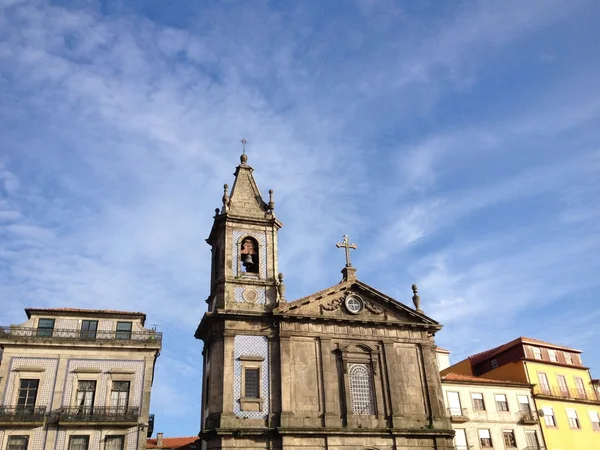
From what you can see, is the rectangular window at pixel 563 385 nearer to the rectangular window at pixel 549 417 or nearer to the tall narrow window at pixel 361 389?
the rectangular window at pixel 549 417

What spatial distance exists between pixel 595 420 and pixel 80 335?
104ft

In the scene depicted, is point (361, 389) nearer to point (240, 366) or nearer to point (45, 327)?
point (240, 366)

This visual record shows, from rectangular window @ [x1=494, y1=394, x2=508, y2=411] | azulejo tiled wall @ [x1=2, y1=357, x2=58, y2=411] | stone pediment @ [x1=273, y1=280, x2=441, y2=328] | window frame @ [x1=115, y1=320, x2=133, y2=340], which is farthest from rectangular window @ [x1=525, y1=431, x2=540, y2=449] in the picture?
azulejo tiled wall @ [x1=2, y1=357, x2=58, y2=411]

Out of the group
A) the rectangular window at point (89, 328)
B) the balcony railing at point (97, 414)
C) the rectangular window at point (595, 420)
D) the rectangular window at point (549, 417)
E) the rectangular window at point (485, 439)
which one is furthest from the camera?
the rectangular window at point (595, 420)

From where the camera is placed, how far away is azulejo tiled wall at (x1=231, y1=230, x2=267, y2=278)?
27011 millimetres

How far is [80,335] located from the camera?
90.9 ft

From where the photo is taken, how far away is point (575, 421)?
35969mm

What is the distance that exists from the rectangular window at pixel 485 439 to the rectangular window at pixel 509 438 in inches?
39.8

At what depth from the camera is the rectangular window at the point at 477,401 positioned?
32688mm

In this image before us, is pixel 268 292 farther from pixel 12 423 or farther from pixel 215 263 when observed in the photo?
pixel 12 423

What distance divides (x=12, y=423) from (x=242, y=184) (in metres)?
15.0

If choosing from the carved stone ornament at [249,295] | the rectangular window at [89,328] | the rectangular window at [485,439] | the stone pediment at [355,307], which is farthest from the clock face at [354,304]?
the rectangular window at [89,328]

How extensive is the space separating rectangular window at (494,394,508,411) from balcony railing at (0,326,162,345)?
19.5 metres

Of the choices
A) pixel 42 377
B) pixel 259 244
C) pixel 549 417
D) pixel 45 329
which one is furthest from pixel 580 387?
pixel 45 329
